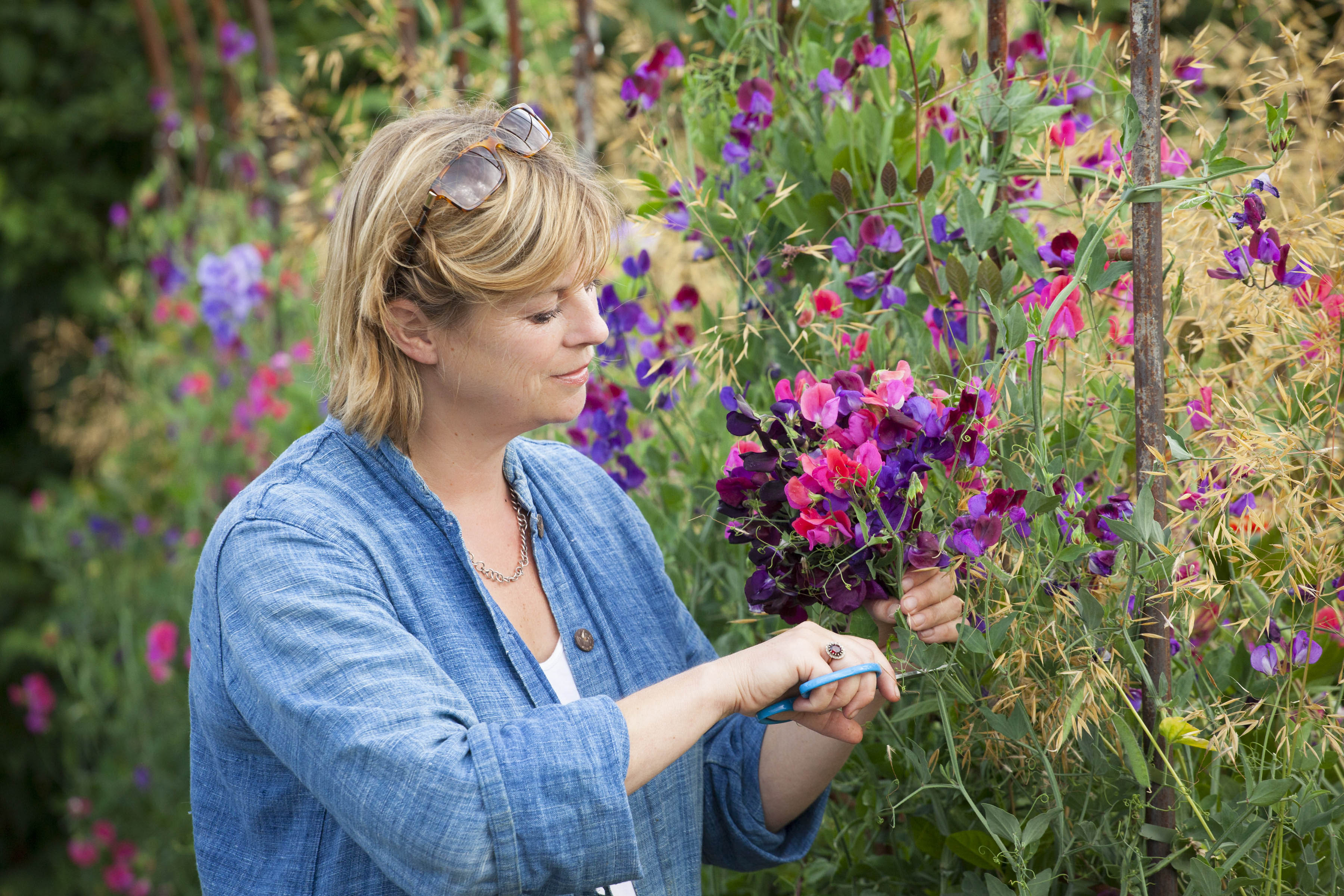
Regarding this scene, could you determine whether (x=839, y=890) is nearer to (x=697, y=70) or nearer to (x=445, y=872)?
(x=445, y=872)

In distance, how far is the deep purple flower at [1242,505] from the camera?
1.09 metres

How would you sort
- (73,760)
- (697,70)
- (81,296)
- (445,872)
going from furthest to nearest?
(81,296)
(73,760)
(697,70)
(445,872)

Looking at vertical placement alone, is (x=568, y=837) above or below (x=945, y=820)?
above

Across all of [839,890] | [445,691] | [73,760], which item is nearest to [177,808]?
[73,760]

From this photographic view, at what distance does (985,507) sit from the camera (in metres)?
0.99

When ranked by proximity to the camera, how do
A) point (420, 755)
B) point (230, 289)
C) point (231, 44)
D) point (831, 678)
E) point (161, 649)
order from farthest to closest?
point (231, 44) → point (230, 289) → point (161, 649) → point (831, 678) → point (420, 755)

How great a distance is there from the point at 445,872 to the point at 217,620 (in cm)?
35

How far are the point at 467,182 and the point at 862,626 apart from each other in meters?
0.61

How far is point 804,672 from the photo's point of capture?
103cm

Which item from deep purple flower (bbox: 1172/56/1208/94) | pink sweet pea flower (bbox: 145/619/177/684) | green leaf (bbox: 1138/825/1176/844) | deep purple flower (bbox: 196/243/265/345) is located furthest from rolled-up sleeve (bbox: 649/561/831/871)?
deep purple flower (bbox: 196/243/265/345)

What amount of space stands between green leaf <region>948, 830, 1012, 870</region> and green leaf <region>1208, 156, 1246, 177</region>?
0.67 m

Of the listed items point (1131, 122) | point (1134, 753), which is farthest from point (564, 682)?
point (1131, 122)

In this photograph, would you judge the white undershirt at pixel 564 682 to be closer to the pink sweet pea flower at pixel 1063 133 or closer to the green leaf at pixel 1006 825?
the green leaf at pixel 1006 825

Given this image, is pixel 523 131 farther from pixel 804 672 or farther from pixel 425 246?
pixel 804 672
